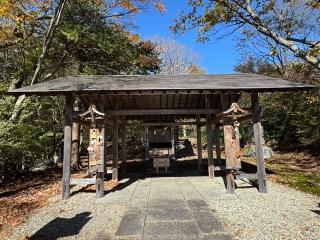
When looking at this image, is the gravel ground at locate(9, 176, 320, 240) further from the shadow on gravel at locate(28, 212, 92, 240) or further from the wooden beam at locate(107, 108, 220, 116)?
the wooden beam at locate(107, 108, 220, 116)

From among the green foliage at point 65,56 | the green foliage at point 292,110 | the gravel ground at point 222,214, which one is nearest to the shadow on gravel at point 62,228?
the gravel ground at point 222,214

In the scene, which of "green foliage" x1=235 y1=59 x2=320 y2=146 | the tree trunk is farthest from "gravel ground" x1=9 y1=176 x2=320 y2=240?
"green foliage" x1=235 y1=59 x2=320 y2=146

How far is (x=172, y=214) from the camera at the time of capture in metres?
6.45

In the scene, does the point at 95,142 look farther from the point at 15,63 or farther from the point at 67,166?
the point at 15,63

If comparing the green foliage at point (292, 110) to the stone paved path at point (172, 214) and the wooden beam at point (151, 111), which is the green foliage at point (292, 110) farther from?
the stone paved path at point (172, 214)

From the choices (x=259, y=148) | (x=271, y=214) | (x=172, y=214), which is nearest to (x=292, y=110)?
(x=259, y=148)

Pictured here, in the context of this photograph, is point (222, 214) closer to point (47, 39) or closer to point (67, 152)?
point (67, 152)

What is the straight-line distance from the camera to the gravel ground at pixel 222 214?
17.3ft

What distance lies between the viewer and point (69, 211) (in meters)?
7.12

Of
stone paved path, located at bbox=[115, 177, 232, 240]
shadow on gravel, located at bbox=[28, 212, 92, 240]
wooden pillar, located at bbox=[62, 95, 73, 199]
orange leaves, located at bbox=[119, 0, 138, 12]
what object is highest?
orange leaves, located at bbox=[119, 0, 138, 12]

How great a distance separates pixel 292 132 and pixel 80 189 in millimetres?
16962

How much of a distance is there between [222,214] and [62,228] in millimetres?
3510

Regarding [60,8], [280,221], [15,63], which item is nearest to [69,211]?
[280,221]

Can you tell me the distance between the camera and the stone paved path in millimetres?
5154
